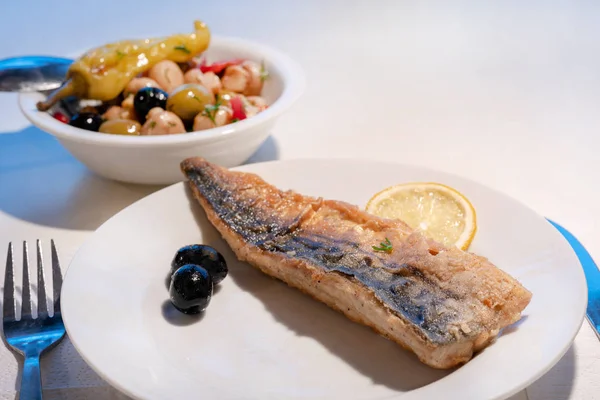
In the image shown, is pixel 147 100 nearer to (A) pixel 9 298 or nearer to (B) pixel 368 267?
(A) pixel 9 298

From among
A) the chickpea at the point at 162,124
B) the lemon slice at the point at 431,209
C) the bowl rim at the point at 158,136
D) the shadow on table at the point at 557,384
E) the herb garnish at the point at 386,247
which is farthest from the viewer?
the chickpea at the point at 162,124

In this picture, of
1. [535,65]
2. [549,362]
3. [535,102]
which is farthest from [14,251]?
[535,65]

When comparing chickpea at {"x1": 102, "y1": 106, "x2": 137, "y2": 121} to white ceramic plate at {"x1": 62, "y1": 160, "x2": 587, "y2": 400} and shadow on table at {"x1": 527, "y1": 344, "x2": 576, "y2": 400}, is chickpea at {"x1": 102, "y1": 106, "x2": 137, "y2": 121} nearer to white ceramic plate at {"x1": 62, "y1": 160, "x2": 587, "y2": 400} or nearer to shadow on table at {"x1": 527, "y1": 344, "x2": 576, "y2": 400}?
white ceramic plate at {"x1": 62, "y1": 160, "x2": 587, "y2": 400}

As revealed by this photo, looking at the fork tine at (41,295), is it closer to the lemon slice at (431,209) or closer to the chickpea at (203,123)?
the chickpea at (203,123)

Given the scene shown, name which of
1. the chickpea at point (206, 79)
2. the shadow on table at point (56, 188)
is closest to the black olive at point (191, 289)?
the shadow on table at point (56, 188)

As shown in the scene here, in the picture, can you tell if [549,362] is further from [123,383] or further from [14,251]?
[14,251]

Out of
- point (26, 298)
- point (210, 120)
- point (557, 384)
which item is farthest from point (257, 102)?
point (557, 384)
